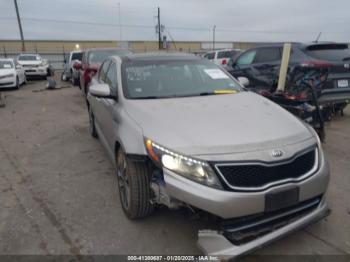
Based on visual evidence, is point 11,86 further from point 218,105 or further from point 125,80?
point 218,105

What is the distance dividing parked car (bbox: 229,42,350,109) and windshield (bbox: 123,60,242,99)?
1.83m

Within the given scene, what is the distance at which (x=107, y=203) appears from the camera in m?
3.34

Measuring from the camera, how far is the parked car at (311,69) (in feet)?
18.7

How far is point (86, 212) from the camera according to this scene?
3.17 meters

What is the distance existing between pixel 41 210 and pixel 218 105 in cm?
219

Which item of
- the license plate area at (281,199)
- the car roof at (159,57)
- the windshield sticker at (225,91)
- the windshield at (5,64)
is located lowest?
the windshield at (5,64)

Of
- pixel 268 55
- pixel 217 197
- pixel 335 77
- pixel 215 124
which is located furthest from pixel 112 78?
pixel 268 55

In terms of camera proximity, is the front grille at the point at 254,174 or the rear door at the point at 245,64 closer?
the front grille at the point at 254,174

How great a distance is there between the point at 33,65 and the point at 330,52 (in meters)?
15.9

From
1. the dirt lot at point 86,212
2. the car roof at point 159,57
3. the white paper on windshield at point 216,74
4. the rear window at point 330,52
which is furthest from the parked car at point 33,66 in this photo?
the white paper on windshield at point 216,74

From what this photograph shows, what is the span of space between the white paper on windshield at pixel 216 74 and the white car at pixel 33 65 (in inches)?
634

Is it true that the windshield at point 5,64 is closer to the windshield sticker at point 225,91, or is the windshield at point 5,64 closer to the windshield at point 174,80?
the windshield at point 174,80

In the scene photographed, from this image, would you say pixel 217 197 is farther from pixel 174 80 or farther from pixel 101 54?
pixel 101 54

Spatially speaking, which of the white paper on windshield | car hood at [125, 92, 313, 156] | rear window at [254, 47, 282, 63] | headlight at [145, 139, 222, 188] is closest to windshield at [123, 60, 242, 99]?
the white paper on windshield
